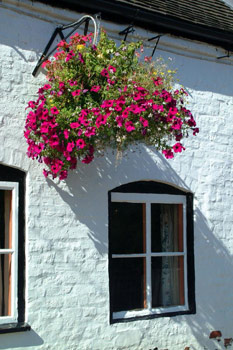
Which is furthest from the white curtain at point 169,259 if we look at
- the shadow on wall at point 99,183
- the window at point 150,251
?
the shadow on wall at point 99,183

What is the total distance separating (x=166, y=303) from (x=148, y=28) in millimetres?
3156

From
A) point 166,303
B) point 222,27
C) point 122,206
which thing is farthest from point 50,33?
point 166,303

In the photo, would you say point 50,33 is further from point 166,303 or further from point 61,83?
point 166,303

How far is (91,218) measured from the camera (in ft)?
21.1

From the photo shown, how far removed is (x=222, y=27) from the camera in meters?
7.83

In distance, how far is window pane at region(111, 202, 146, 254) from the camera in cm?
674

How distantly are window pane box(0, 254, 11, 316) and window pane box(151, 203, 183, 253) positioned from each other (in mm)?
1849

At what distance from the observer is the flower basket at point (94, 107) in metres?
5.52

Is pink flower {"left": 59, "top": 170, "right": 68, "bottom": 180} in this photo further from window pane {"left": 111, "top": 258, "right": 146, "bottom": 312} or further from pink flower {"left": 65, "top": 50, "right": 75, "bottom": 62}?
window pane {"left": 111, "top": 258, "right": 146, "bottom": 312}

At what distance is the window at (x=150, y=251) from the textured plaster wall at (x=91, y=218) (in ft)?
0.40

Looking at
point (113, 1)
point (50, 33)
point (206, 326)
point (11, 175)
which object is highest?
point (113, 1)

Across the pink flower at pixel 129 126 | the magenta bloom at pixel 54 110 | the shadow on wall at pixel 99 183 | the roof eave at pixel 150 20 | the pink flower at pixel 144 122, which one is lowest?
the shadow on wall at pixel 99 183

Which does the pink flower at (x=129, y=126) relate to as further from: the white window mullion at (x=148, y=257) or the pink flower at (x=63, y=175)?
the white window mullion at (x=148, y=257)

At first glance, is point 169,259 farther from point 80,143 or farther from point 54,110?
point 54,110
